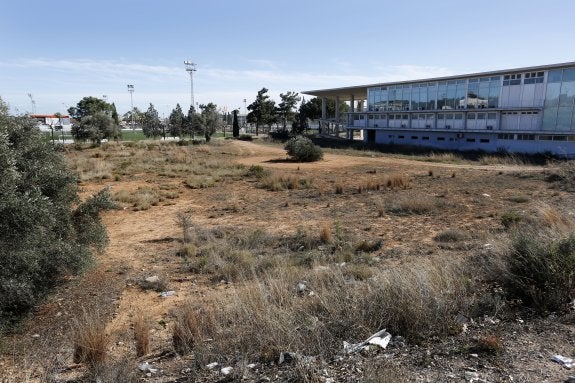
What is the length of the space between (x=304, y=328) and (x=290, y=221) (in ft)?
31.9

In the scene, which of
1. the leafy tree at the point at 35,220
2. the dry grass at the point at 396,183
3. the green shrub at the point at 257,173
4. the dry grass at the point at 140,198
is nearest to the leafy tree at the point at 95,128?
the green shrub at the point at 257,173

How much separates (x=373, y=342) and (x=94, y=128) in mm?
52693

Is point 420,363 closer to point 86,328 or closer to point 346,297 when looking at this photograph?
point 346,297

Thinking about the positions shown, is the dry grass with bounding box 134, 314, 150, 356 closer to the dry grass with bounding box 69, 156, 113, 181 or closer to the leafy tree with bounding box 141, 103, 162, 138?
the dry grass with bounding box 69, 156, 113, 181

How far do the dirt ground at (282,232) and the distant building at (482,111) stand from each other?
61.7 feet

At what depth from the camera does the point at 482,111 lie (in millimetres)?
46656

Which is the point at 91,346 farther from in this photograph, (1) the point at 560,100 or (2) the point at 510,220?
(1) the point at 560,100

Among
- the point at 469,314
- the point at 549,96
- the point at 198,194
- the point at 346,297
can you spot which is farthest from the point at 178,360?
the point at 549,96

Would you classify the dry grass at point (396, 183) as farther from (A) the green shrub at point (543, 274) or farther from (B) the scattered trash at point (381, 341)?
(B) the scattered trash at point (381, 341)

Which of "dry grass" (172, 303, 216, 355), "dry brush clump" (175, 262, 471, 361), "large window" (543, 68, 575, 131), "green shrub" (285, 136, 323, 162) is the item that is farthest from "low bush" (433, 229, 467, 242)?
"large window" (543, 68, 575, 131)

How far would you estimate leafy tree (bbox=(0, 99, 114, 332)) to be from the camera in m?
6.01

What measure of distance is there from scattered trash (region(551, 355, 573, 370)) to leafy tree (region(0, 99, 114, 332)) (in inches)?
264

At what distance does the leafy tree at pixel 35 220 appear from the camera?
601cm

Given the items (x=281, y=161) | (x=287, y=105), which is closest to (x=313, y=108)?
(x=287, y=105)
